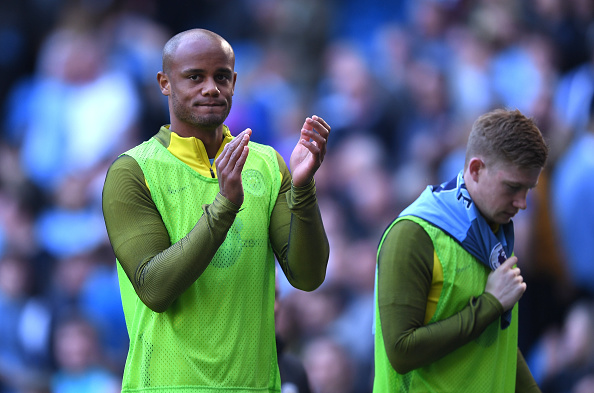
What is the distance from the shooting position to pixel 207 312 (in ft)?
7.70

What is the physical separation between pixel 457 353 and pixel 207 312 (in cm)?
85

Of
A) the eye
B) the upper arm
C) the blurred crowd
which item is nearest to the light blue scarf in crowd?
the eye

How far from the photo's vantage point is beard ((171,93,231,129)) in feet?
8.11

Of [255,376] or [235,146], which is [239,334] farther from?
[235,146]

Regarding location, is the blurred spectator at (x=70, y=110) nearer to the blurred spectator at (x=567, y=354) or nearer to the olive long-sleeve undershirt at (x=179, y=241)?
the blurred spectator at (x=567, y=354)

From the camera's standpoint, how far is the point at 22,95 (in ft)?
21.2

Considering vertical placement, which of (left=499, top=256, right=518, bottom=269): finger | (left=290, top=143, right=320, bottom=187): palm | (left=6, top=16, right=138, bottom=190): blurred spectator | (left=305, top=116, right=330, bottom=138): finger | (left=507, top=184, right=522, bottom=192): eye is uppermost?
(left=6, top=16, right=138, bottom=190): blurred spectator

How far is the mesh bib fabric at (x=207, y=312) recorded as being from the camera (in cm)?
233

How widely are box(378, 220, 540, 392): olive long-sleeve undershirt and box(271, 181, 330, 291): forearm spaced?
0.80 feet

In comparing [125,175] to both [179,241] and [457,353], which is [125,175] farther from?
[457,353]

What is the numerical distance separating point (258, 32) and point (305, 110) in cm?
73

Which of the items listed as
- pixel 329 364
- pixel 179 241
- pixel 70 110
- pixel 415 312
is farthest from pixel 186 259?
pixel 70 110

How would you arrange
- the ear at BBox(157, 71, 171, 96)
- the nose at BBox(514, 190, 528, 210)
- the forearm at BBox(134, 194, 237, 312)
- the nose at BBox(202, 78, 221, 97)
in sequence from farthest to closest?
the nose at BBox(514, 190, 528, 210)
the ear at BBox(157, 71, 171, 96)
the nose at BBox(202, 78, 221, 97)
the forearm at BBox(134, 194, 237, 312)

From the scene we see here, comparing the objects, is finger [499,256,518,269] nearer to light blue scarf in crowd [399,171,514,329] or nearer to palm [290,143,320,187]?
light blue scarf in crowd [399,171,514,329]
